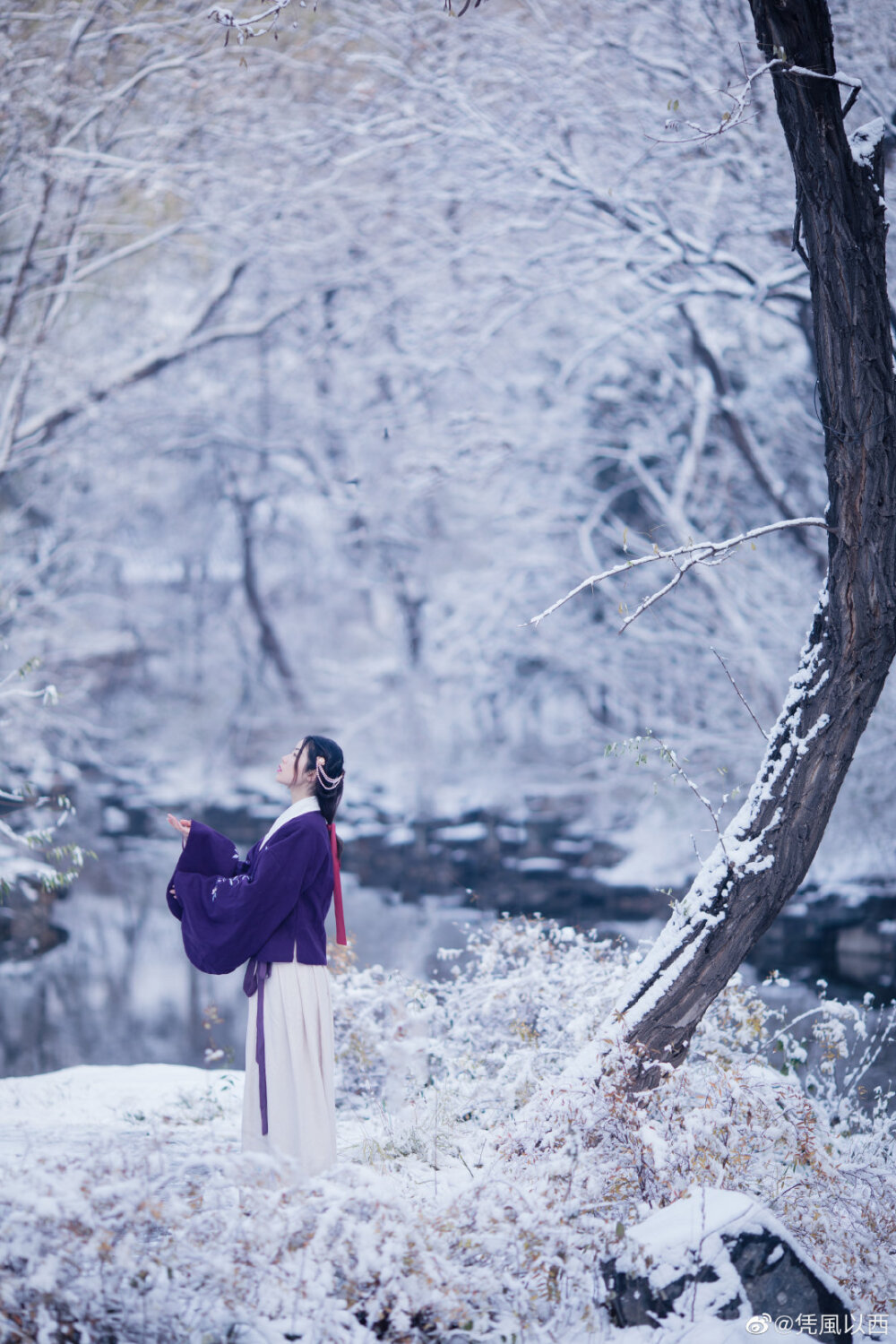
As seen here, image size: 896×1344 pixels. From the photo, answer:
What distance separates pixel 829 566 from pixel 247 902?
2279 mm

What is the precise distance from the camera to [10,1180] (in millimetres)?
2699

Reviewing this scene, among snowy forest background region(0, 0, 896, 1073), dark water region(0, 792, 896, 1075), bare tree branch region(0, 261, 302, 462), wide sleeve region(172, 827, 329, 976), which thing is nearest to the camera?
wide sleeve region(172, 827, 329, 976)

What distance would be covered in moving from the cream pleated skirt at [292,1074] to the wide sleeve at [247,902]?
15 cm

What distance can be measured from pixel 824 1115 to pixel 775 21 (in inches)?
166

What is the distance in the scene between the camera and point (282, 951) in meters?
3.35

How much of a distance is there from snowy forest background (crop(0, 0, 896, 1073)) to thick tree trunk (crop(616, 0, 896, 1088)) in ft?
2.56

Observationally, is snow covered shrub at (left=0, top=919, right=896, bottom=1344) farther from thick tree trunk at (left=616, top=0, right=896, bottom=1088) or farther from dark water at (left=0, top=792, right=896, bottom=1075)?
dark water at (left=0, top=792, right=896, bottom=1075)

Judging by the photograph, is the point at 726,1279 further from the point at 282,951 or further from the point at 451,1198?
the point at 282,951

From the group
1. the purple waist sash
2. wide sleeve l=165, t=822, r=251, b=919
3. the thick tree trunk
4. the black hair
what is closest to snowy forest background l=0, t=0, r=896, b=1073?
the thick tree trunk

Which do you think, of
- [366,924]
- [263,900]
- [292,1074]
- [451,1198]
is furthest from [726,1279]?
[366,924]

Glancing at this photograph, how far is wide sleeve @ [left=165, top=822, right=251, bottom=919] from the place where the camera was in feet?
11.3

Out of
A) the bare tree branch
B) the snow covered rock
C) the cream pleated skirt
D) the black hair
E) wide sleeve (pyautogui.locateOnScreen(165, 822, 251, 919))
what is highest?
the bare tree branch

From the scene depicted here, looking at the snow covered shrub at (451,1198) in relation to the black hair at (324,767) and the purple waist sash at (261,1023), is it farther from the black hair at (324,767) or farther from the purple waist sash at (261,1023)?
the black hair at (324,767)

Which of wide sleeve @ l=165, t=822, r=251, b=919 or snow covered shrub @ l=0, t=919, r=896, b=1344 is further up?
wide sleeve @ l=165, t=822, r=251, b=919
